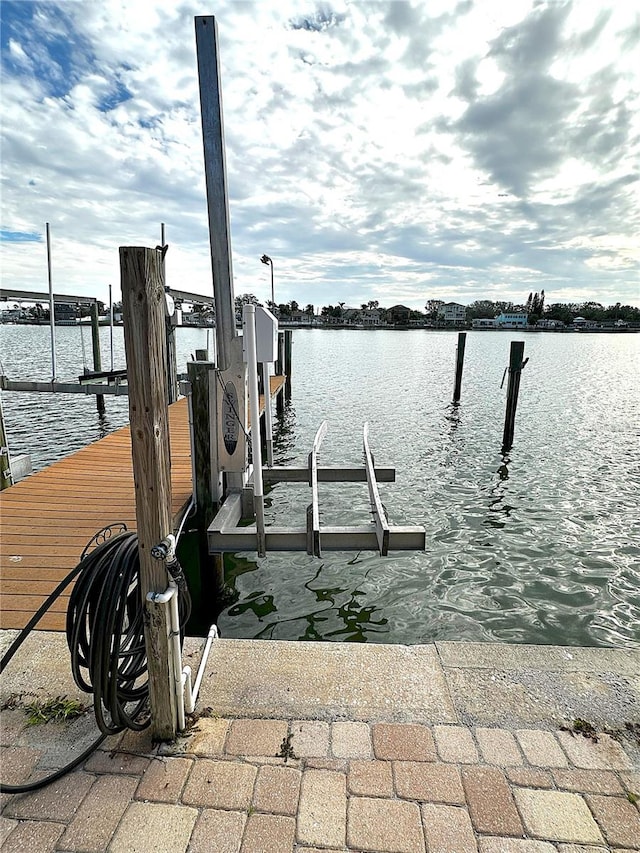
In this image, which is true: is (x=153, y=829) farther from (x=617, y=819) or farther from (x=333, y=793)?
(x=617, y=819)

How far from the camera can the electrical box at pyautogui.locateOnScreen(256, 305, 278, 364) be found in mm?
3561

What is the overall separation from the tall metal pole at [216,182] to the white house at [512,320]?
115 metres

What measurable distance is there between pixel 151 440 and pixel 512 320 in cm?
12489

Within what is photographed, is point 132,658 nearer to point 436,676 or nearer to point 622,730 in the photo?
point 436,676

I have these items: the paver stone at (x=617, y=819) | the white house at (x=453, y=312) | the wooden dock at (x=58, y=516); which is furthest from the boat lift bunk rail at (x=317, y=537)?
the white house at (x=453, y=312)

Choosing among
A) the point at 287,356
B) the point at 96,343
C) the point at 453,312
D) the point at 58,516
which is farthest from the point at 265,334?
the point at 453,312

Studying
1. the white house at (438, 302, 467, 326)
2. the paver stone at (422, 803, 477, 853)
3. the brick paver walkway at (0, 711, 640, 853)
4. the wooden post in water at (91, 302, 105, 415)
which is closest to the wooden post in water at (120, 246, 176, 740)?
the brick paver walkway at (0, 711, 640, 853)

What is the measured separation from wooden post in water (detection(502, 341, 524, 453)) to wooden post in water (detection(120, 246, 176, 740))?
9.69 meters

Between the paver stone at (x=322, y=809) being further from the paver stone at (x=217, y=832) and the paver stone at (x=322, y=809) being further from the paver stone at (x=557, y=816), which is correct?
the paver stone at (x=557, y=816)

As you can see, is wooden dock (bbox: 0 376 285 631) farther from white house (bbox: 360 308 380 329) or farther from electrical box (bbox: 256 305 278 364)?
white house (bbox: 360 308 380 329)

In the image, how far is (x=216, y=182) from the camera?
4.22m

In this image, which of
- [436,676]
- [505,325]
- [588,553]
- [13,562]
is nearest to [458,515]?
[588,553]

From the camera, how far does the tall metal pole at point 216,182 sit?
13.3ft

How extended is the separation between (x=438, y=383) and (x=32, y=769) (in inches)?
829
